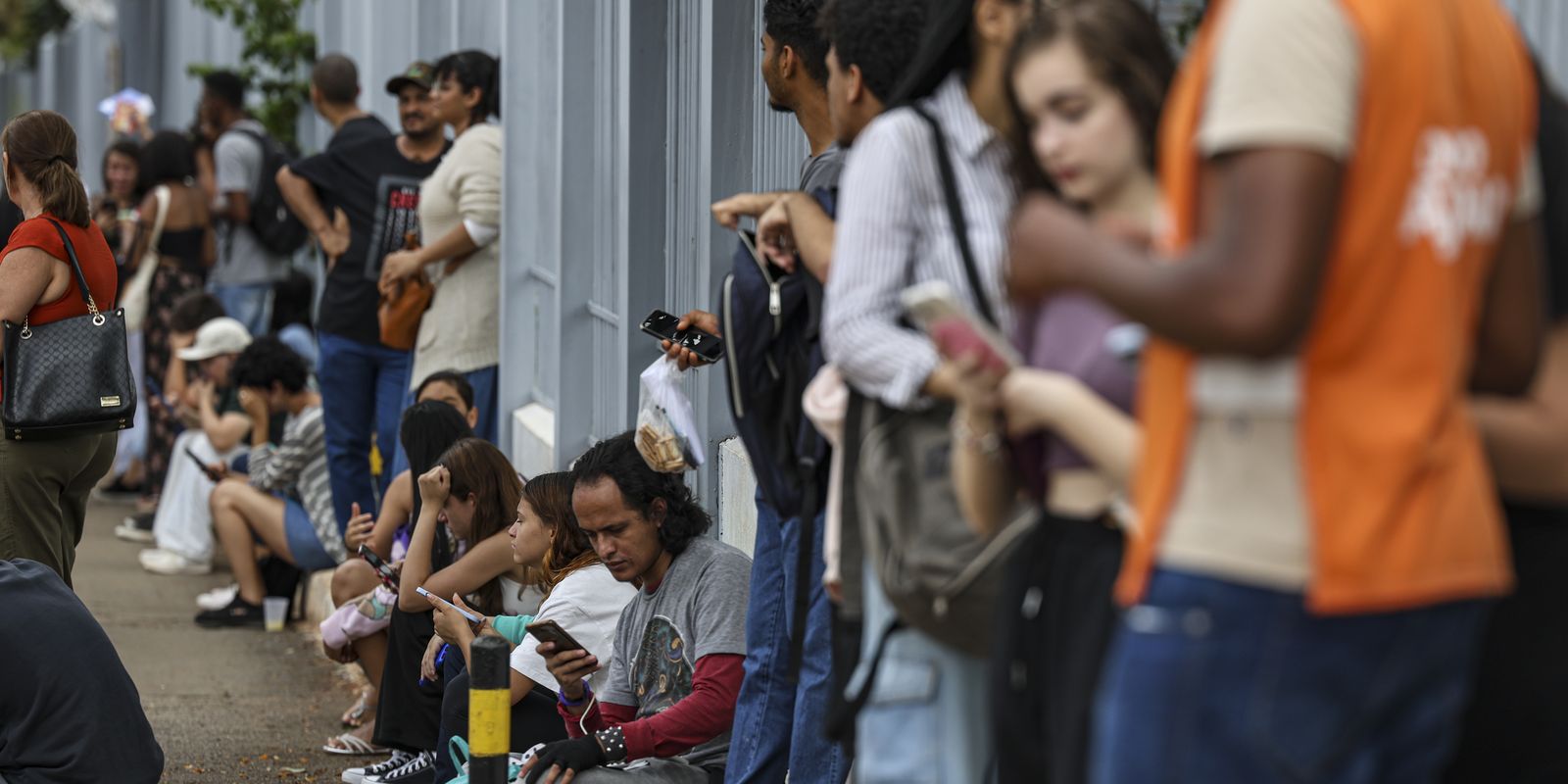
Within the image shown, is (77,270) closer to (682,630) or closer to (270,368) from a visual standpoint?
(682,630)

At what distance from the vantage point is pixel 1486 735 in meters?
2.49

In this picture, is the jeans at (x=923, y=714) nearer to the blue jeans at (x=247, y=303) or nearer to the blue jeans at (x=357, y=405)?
the blue jeans at (x=357, y=405)

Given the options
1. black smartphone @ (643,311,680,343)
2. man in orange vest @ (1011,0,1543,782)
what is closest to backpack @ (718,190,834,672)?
black smartphone @ (643,311,680,343)

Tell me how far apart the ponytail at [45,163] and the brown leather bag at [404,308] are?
6.62ft

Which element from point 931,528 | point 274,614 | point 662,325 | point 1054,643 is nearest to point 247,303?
point 274,614

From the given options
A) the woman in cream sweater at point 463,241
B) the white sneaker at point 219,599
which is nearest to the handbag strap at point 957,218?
the woman in cream sweater at point 463,241

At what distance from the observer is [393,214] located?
8984 millimetres

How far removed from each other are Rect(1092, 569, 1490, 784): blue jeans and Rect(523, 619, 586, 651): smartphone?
3.15m

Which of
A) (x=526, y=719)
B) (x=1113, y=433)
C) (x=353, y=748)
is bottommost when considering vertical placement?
(x=353, y=748)

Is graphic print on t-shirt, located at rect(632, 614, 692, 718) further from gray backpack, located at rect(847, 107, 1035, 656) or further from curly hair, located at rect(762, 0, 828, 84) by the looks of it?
gray backpack, located at rect(847, 107, 1035, 656)

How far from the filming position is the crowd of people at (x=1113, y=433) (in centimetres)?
209

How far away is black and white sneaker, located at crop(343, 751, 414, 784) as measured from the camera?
6445 millimetres

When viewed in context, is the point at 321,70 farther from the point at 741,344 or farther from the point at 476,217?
the point at 741,344

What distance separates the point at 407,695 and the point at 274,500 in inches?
126
